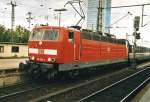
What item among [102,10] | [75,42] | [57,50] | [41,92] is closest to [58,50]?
[57,50]

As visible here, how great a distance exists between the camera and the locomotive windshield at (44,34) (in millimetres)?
18234

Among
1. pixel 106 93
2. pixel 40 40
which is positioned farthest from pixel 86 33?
pixel 106 93

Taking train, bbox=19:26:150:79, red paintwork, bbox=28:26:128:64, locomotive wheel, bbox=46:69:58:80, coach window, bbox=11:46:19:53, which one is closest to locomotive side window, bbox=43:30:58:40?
train, bbox=19:26:150:79

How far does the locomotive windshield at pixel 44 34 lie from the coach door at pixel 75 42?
98 cm

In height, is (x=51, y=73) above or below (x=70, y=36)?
below

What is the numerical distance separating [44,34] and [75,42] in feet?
6.17

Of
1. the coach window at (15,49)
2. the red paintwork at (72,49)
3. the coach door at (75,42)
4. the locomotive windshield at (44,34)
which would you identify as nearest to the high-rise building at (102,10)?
the red paintwork at (72,49)

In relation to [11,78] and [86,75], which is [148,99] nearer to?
[11,78]

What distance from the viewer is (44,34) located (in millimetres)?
18594

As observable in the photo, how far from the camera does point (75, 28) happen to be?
19719mm

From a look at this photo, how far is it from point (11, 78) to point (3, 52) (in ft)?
93.3

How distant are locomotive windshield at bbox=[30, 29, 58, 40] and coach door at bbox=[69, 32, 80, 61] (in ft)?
3.22

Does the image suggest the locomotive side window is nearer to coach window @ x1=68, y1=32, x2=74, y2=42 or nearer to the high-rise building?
coach window @ x1=68, y1=32, x2=74, y2=42

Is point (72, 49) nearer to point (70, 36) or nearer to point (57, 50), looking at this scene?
point (70, 36)
